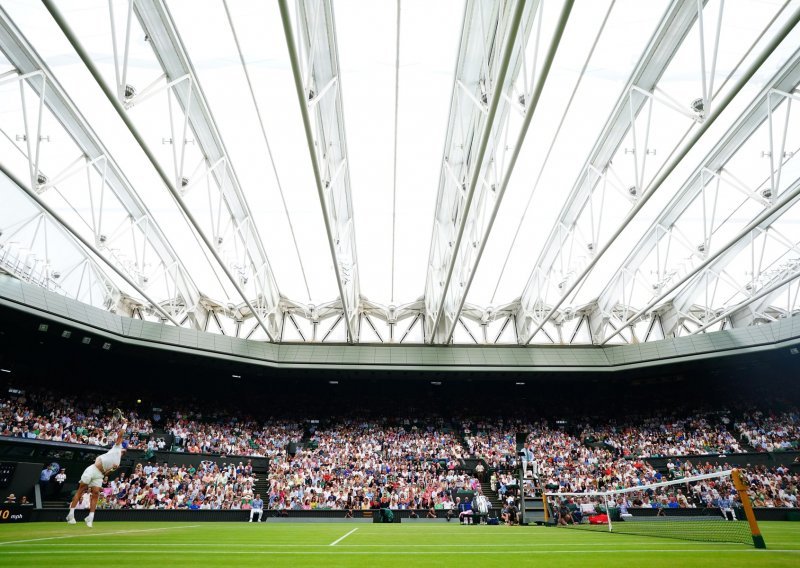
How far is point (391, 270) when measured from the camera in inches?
1070

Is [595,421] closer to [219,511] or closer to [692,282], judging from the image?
[692,282]

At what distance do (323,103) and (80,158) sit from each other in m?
9.33

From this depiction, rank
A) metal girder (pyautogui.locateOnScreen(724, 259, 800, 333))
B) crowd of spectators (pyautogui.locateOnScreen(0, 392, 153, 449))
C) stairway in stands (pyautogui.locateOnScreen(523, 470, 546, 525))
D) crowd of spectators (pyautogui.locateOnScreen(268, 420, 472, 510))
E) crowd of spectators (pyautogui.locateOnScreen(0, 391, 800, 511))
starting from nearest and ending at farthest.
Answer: stairway in stands (pyautogui.locateOnScreen(523, 470, 546, 525)), crowd of spectators (pyautogui.locateOnScreen(0, 392, 153, 449)), crowd of spectators (pyautogui.locateOnScreen(0, 391, 800, 511)), crowd of spectators (pyautogui.locateOnScreen(268, 420, 472, 510)), metal girder (pyautogui.locateOnScreen(724, 259, 800, 333))

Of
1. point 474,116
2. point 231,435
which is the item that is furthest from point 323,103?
point 231,435

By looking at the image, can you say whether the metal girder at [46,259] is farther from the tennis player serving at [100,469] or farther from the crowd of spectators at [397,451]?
the tennis player serving at [100,469]

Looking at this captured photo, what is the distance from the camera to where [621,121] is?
16.2 metres

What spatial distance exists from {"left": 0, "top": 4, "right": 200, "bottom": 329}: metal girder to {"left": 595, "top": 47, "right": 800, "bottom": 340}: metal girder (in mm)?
21861

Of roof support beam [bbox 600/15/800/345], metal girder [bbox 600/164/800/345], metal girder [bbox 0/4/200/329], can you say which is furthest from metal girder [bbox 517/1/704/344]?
metal girder [bbox 0/4/200/329]

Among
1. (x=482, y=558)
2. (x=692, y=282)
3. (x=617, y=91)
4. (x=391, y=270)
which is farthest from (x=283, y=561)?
(x=692, y=282)

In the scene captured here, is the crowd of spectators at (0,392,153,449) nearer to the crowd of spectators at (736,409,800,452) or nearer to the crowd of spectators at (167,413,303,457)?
the crowd of spectators at (167,413,303,457)

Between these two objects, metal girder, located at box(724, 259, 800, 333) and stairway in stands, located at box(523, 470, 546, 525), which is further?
metal girder, located at box(724, 259, 800, 333)

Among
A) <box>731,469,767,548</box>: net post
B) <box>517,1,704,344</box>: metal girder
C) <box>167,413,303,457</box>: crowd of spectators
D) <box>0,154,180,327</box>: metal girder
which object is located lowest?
<box>731,469,767,548</box>: net post

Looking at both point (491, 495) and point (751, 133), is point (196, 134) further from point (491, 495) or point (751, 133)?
point (491, 495)

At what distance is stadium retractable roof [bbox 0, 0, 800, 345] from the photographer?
1252cm
